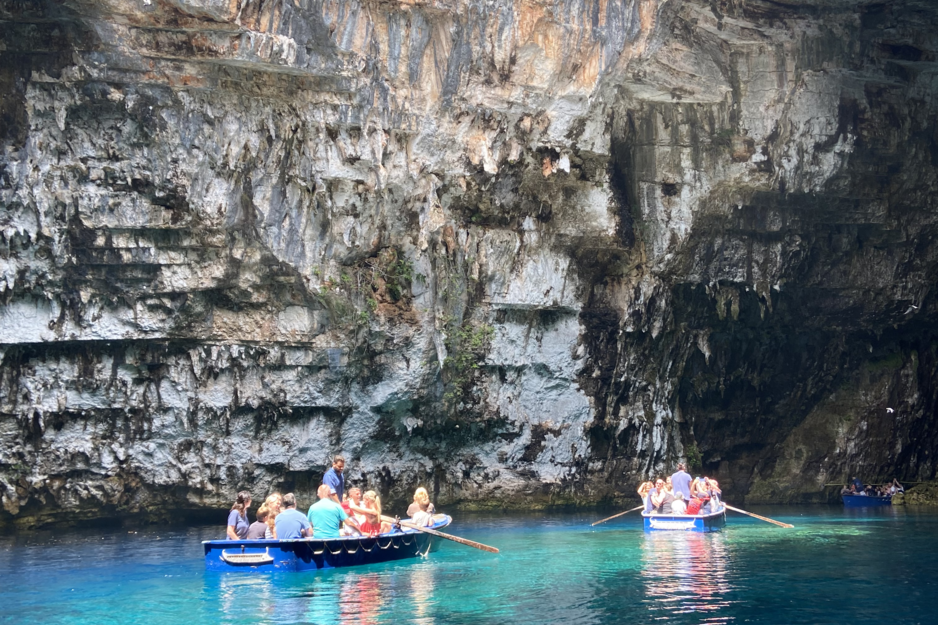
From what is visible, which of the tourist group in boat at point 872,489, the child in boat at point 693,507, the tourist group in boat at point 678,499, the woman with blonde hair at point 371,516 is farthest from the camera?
the tourist group in boat at point 872,489

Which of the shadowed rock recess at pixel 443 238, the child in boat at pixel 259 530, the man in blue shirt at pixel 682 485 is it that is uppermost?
the shadowed rock recess at pixel 443 238

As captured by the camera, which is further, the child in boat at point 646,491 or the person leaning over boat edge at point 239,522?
Answer: the child in boat at point 646,491

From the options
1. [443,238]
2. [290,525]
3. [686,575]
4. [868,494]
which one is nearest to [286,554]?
[290,525]

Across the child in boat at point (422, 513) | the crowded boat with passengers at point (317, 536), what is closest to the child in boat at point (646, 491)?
the child in boat at point (422, 513)

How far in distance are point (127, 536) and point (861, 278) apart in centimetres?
2132

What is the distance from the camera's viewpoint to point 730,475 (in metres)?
32.7

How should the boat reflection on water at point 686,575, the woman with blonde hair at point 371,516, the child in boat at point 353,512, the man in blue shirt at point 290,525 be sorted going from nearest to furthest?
the boat reflection on water at point 686,575
the man in blue shirt at point 290,525
the child in boat at point 353,512
the woman with blonde hair at point 371,516

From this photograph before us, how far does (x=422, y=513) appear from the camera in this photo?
1884cm

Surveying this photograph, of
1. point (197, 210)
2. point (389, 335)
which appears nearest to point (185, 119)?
point (197, 210)

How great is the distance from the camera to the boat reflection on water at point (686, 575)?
12570 millimetres

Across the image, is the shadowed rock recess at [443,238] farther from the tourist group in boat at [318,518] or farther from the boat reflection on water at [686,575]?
the boat reflection on water at [686,575]

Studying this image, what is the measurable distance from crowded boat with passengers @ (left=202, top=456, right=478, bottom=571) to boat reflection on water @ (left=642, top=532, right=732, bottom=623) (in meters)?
3.17

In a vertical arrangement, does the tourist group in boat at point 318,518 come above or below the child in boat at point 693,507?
above

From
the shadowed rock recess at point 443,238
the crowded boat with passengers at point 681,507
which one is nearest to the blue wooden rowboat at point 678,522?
the crowded boat with passengers at point 681,507
